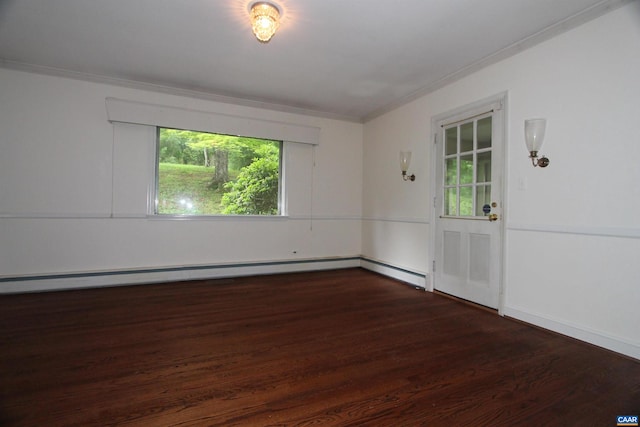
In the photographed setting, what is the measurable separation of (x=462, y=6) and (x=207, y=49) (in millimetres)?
2372

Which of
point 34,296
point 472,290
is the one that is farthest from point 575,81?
point 34,296

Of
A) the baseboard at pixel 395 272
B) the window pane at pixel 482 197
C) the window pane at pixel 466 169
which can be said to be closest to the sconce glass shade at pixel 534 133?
the window pane at pixel 482 197

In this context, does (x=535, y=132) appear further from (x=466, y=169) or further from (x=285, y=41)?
(x=285, y=41)

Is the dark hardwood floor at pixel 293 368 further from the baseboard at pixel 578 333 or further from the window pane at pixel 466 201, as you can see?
the window pane at pixel 466 201

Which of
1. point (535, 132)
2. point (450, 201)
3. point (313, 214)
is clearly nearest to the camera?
point (535, 132)

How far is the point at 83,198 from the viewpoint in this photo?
3713 millimetres

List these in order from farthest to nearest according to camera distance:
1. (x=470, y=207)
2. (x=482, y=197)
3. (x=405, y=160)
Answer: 1. (x=405, y=160)
2. (x=470, y=207)
3. (x=482, y=197)

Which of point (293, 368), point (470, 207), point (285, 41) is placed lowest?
point (293, 368)

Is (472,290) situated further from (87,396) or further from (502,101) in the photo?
(87,396)

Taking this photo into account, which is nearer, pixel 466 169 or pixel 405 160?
pixel 466 169

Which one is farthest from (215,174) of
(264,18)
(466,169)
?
(466,169)

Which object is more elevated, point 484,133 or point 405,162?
point 484,133

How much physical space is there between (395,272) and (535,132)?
2531 mm

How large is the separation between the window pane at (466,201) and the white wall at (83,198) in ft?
8.96
